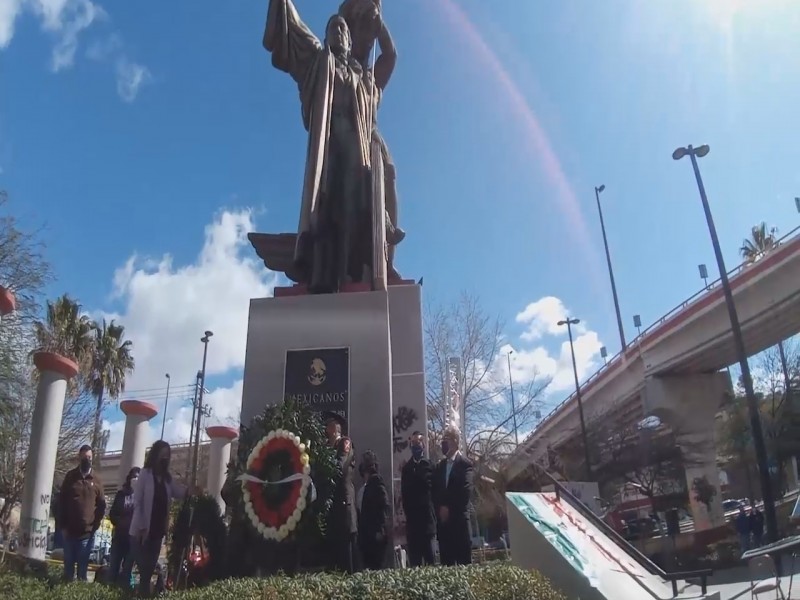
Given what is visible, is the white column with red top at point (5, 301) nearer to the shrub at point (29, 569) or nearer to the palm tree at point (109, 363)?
the shrub at point (29, 569)

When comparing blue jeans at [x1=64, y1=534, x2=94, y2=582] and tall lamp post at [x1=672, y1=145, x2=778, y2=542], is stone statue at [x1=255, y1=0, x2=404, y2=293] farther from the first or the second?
tall lamp post at [x1=672, y1=145, x2=778, y2=542]

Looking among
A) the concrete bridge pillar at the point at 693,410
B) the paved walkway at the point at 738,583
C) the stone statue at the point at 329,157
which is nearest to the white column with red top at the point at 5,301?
the stone statue at the point at 329,157

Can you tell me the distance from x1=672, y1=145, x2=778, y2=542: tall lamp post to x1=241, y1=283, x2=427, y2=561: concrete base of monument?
1298 centimetres

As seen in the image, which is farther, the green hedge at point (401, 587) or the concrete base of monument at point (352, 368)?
the concrete base of monument at point (352, 368)

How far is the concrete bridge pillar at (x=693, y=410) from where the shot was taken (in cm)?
3347

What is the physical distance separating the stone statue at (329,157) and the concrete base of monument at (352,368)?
118cm

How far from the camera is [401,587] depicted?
4.64 m

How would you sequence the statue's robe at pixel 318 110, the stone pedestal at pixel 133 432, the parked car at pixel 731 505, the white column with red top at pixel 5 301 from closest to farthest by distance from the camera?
1. the white column with red top at pixel 5 301
2. the statue's robe at pixel 318 110
3. the stone pedestal at pixel 133 432
4. the parked car at pixel 731 505

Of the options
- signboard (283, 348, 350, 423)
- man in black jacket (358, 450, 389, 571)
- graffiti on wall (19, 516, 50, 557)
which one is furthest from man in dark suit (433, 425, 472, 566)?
graffiti on wall (19, 516, 50, 557)

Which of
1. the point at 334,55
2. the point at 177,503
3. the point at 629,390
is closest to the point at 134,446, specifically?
the point at 177,503

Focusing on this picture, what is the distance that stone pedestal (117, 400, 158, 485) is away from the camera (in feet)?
46.3

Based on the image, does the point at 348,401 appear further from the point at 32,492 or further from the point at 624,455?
the point at 624,455

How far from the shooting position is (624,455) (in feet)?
124

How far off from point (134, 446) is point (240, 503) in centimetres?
882
